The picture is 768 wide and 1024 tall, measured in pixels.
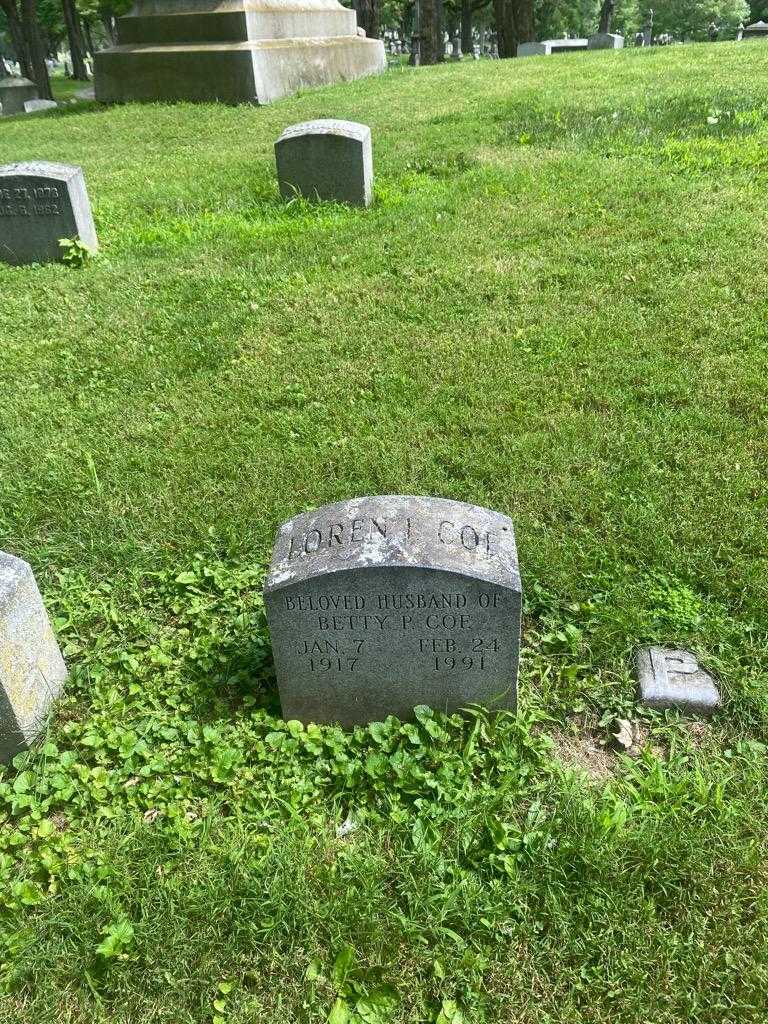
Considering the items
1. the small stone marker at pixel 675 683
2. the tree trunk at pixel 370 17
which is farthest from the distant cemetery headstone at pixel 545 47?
the small stone marker at pixel 675 683

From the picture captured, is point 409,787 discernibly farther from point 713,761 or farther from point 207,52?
point 207,52

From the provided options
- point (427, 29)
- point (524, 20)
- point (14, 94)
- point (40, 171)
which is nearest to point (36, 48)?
point (14, 94)

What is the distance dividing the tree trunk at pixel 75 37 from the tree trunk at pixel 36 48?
773 cm

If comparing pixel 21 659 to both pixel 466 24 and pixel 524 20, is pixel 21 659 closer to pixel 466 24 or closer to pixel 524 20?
pixel 524 20

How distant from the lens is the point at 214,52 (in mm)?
13719

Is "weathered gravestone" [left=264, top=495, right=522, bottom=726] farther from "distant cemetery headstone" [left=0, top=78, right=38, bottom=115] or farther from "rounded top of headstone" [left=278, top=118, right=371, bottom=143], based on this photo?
Result: "distant cemetery headstone" [left=0, top=78, right=38, bottom=115]

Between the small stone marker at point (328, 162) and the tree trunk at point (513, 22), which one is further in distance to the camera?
the tree trunk at point (513, 22)

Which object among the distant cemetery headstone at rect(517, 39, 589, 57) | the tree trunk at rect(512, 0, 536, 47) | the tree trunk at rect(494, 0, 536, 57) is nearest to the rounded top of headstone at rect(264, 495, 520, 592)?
the distant cemetery headstone at rect(517, 39, 589, 57)

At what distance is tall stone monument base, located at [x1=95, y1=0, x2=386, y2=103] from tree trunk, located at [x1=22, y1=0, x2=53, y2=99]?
13556mm

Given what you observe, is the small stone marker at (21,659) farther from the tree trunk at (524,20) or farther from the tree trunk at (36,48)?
the tree trunk at (36,48)

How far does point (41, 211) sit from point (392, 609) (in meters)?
6.67

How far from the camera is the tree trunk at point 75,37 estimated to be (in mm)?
33250

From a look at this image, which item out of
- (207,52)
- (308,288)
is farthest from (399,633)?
(207,52)

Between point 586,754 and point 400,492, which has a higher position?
point 400,492
